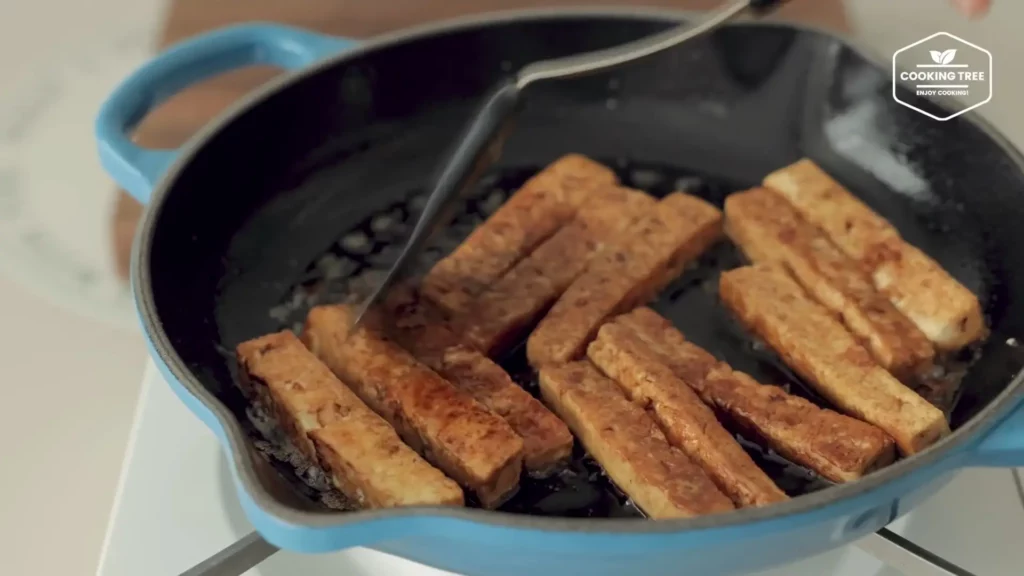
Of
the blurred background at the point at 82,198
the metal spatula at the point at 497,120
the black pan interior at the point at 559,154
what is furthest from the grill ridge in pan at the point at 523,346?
the blurred background at the point at 82,198

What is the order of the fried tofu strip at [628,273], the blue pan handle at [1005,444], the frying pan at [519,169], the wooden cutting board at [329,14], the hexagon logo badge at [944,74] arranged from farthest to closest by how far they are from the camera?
the wooden cutting board at [329,14], the hexagon logo badge at [944,74], the fried tofu strip at [628,273], the frying pan at [519,169], the blue pan handle at [1005,444]

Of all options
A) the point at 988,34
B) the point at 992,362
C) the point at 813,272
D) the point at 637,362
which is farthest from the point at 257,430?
the point at 988,34

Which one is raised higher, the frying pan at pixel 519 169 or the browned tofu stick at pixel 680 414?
the frying pan at pixel 519 169

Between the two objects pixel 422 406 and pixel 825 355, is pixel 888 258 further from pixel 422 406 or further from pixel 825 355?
pixel 422 406

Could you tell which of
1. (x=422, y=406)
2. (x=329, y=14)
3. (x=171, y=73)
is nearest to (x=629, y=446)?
(x=422, y=406)

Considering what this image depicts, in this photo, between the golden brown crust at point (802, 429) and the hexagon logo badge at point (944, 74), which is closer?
the golden brown crust at point (802, 429)

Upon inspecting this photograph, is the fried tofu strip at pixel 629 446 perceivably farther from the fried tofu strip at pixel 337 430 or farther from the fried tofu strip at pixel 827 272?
the fried tofu strip at pixel 827 272

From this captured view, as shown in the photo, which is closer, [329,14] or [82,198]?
[82,198]
